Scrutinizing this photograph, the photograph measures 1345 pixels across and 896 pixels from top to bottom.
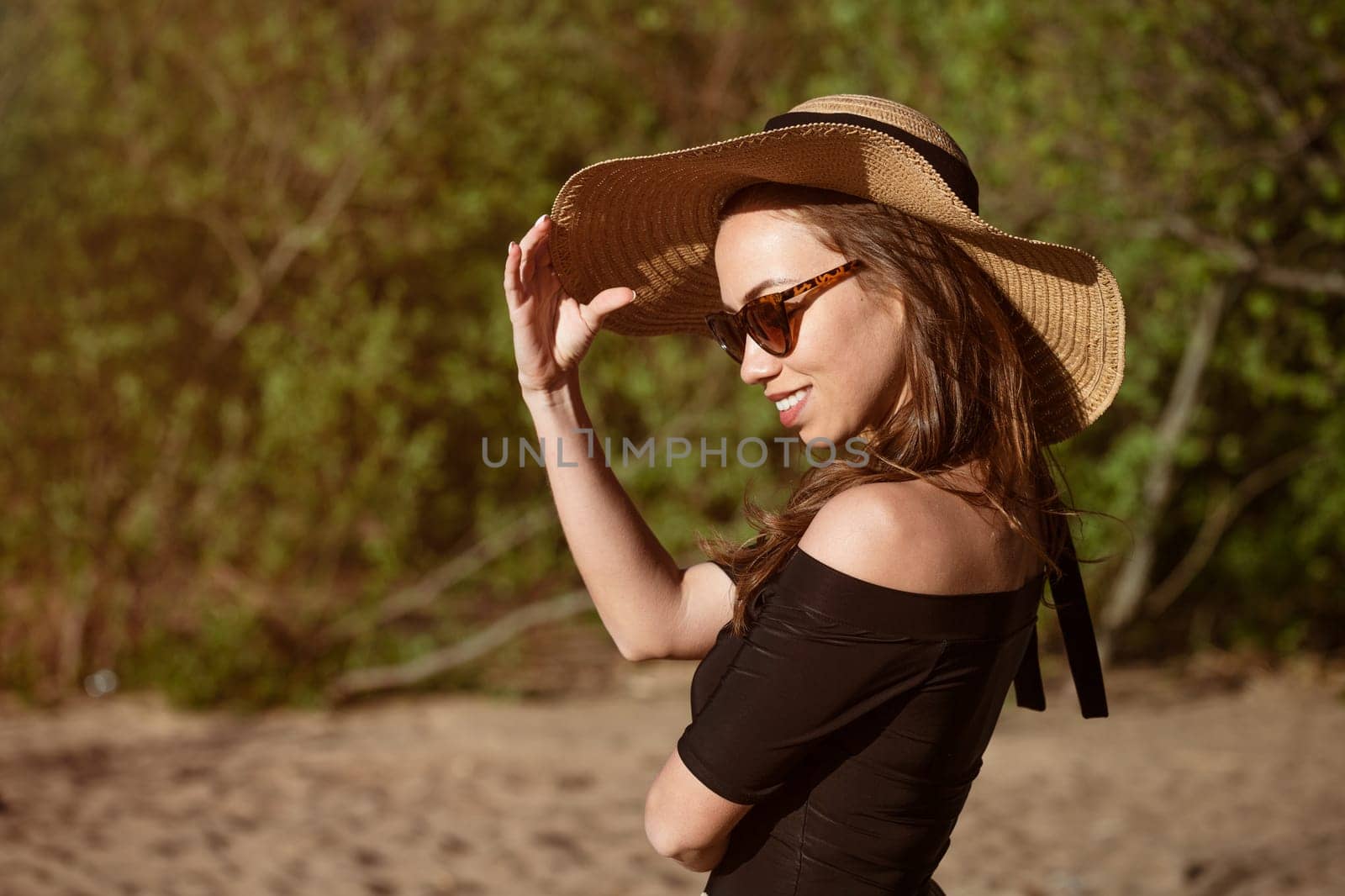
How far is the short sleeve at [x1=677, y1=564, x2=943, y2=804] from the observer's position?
1.25m

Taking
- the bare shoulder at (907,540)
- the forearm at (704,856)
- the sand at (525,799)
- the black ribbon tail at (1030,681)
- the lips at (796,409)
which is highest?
the lips at (796,409)

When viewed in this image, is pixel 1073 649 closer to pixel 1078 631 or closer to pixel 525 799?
pixel 1078 631

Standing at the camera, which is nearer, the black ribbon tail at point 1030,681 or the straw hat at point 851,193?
the straw hat at point 851,193

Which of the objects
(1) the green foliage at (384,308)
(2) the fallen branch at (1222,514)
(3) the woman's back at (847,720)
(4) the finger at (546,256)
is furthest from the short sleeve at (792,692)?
(2) the fallen branch at (1222,514)

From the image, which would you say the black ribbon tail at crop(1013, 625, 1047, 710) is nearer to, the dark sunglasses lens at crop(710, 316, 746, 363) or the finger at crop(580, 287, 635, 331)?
the dark sunglasses lens at crop(710, 316, 746, 363)

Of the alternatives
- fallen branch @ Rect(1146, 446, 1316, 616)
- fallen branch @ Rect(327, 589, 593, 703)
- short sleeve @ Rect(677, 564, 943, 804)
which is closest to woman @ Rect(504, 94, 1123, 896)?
short sleeve @ Rect(677, 564, 943, 804)

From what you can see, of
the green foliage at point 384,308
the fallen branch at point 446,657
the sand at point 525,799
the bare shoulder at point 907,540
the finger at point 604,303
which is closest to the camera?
the bare shoulder at point 907,540

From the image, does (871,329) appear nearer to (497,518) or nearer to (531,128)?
(497,518)

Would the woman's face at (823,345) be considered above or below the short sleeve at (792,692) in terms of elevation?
above

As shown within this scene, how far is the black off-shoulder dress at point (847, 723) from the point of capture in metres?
1.25

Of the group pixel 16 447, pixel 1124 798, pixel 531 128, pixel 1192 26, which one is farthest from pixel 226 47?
pixel 1124 798

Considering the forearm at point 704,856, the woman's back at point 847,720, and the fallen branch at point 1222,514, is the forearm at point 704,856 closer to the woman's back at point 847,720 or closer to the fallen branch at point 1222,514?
the woman's back at point 847,720

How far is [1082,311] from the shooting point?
156 centimetres

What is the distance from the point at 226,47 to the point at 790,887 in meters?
6.37
